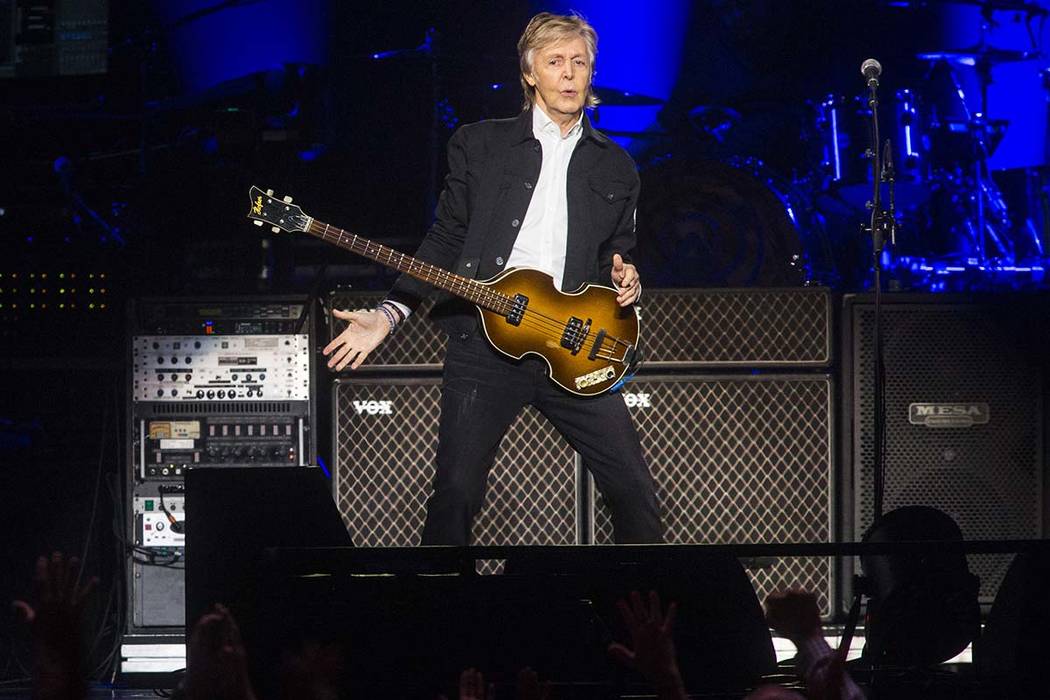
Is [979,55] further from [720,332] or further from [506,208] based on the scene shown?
[506,208]

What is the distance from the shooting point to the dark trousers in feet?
12.4

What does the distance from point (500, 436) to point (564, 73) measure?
1.12 metres

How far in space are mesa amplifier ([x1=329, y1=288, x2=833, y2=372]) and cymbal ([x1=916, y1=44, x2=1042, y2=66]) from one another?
2560 mm

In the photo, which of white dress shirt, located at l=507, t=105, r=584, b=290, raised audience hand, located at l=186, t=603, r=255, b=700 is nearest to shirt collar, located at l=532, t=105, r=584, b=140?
white dress shirt, located at l=507, t=105, r=584, b=290

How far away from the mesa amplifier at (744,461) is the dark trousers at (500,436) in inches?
41.3

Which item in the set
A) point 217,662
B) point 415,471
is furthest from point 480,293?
point 217,662

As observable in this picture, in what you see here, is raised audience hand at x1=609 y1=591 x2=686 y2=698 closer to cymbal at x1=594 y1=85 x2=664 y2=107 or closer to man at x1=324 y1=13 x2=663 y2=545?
man at x1=324 y1=13 x2=663 y2=545

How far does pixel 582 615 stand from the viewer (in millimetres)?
2527

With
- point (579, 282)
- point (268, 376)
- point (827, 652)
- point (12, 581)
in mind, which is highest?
point (579, 282)

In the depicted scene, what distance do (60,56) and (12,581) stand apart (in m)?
2.80

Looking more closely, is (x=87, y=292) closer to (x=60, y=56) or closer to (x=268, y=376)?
(x=268, y=376)

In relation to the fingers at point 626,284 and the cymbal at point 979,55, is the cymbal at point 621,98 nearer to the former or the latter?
the cymbal at point 979,55

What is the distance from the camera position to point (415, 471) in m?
4.94

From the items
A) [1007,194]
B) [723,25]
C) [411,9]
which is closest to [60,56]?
[411,9]
